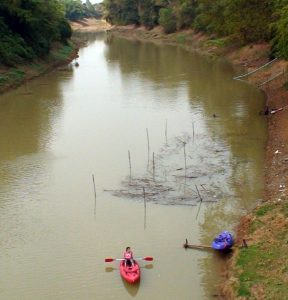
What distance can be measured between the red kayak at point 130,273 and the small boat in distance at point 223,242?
2.81m

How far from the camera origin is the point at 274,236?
53.3 feet

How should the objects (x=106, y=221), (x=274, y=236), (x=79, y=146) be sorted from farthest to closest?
(x=79, y=146) → (x=106, y=221) → (x=274, y=236)

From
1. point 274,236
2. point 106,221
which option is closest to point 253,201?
point 274,236

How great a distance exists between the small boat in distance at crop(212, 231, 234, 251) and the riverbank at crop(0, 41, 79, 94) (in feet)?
98.7

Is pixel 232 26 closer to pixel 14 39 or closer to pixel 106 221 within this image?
pixel 14 39

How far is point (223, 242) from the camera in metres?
16.5

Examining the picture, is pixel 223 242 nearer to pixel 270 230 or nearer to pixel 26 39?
pixel 270 230

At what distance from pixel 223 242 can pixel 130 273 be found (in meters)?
3.34

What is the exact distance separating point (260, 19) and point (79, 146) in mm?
27846

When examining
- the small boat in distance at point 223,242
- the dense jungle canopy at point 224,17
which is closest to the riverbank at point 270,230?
the small boat in distance at point 223,242

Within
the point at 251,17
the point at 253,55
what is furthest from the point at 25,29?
the point at 253,55

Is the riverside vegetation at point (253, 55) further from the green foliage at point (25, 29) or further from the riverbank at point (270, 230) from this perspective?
the green foliage at point (25, 29)

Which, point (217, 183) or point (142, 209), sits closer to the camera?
point (142, 209)

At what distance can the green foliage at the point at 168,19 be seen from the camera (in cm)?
8525
